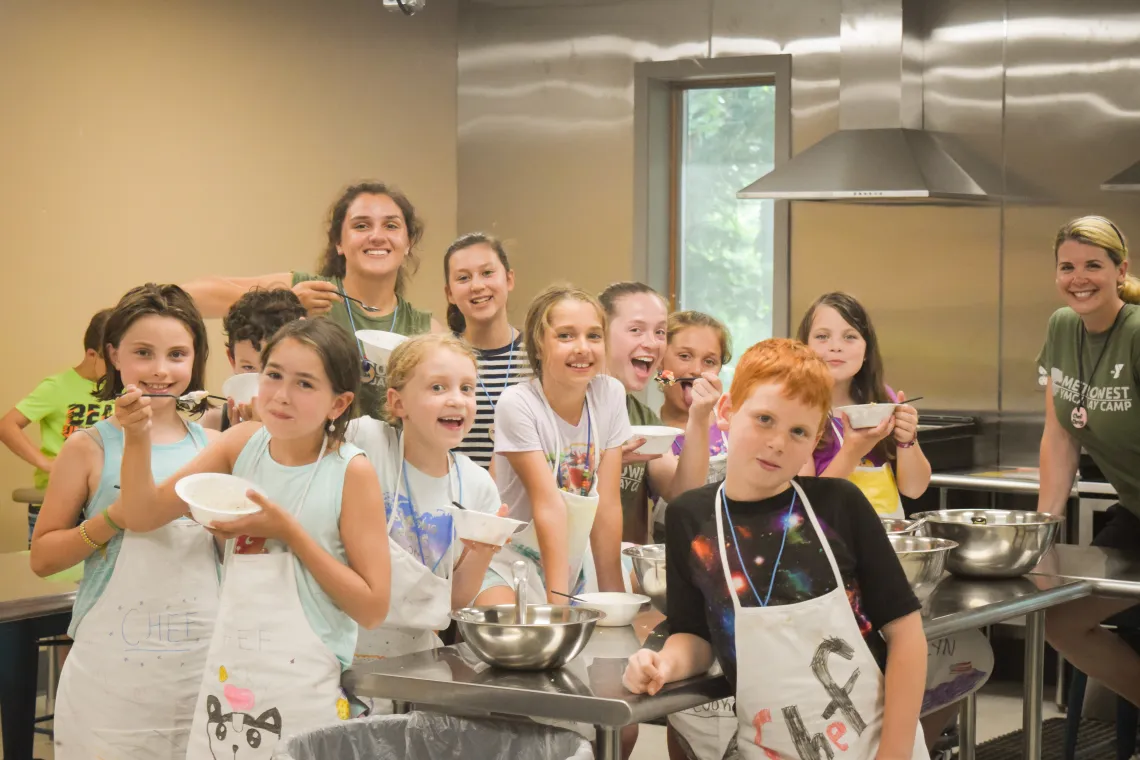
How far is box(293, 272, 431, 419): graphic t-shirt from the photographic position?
329 cm

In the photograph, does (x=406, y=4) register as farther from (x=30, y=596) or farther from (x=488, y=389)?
(x=30, y=596)

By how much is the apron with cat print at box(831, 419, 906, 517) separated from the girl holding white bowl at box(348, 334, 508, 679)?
3.61 ft

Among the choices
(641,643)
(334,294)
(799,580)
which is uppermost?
(334,294)

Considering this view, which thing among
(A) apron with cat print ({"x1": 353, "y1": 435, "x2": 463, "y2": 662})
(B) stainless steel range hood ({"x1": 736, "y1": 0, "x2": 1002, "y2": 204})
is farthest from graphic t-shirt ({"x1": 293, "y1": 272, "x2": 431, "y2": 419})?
(B) stainless steel range hood ({"x1": 736, "y1": 0, "x2": 1002, "y2": 204})

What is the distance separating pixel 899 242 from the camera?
6.25m

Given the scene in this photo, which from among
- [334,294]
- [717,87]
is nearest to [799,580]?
[334,294]

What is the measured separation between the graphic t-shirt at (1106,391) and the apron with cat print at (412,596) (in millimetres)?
1984

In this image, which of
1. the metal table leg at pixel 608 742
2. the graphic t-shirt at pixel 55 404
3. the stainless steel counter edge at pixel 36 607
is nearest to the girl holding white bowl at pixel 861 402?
the metal table leg at pixel 608 742

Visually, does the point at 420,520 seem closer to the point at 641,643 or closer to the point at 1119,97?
the point at 641,643

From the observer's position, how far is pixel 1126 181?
206 inches

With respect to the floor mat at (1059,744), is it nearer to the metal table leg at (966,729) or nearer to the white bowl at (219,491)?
the metal table leg at (966,729)

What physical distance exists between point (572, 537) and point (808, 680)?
76 cm

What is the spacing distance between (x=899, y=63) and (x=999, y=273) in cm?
105

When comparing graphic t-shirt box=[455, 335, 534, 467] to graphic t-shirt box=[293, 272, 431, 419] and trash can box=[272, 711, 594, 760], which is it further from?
trash can box=[272, 711, 594, 760]
